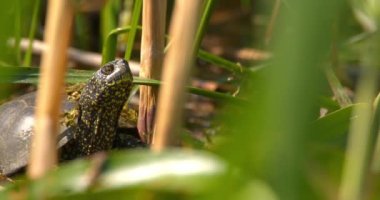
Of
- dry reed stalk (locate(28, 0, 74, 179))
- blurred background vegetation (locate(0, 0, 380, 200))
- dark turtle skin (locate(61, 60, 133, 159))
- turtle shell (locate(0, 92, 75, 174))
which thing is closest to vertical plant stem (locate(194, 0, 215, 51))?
dark turtle skin (locate(61, 60, 133, 159))

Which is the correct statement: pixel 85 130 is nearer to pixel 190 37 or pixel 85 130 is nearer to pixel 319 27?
pixel 190 37

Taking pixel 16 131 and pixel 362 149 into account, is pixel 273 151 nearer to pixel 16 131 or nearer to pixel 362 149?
pixel 362 149

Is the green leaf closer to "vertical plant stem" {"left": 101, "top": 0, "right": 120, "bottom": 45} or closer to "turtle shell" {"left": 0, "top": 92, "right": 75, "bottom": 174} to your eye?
"turtle shell" {"left": 0, "top": 92, "right": 75, "bottom": 174}

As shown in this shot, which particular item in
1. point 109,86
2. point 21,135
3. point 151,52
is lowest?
point 21,135

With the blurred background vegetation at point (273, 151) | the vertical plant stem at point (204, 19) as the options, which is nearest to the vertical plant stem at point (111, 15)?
the vertical plant stem at point (204, 19)

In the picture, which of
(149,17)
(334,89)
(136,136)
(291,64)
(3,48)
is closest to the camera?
(291,64)

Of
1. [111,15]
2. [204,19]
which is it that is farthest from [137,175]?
[111,15]

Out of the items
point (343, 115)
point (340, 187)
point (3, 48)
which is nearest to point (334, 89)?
point (343, 115)
